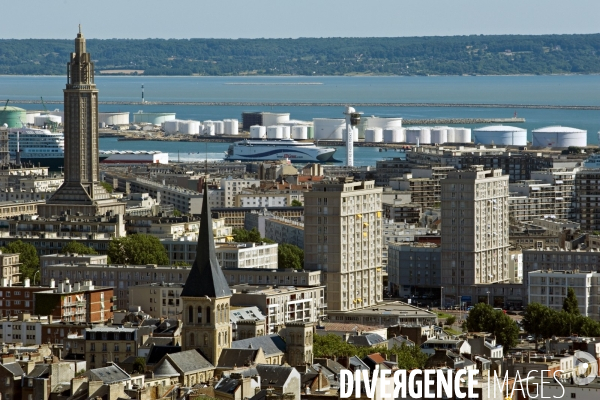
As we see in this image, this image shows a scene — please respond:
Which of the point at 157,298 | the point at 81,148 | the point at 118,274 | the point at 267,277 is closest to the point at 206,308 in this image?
the point at 157,298

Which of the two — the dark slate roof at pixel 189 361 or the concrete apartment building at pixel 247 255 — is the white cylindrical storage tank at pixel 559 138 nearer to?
the concrete apartment building at pixel 247 255

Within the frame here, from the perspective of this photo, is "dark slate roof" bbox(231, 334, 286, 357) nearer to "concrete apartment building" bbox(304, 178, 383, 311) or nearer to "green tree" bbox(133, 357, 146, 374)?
"green tree" bbox(133, 357, 146, 374)

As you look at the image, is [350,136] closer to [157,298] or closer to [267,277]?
[267,277]

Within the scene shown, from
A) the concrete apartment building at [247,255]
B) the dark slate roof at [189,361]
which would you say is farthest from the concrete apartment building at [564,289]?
the dark slate roof at [189,361]

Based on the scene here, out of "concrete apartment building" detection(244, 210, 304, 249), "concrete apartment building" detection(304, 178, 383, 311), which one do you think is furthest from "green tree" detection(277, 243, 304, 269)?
"concrete apartment building" detection(244, 210, 304, 249)

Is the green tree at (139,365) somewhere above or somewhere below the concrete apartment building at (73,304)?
above

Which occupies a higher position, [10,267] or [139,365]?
[139,365]

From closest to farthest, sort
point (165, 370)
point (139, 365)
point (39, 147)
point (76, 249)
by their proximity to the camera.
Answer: point (165, 370) → point (139, 365) → point (76, 249) → point (39, 147)
